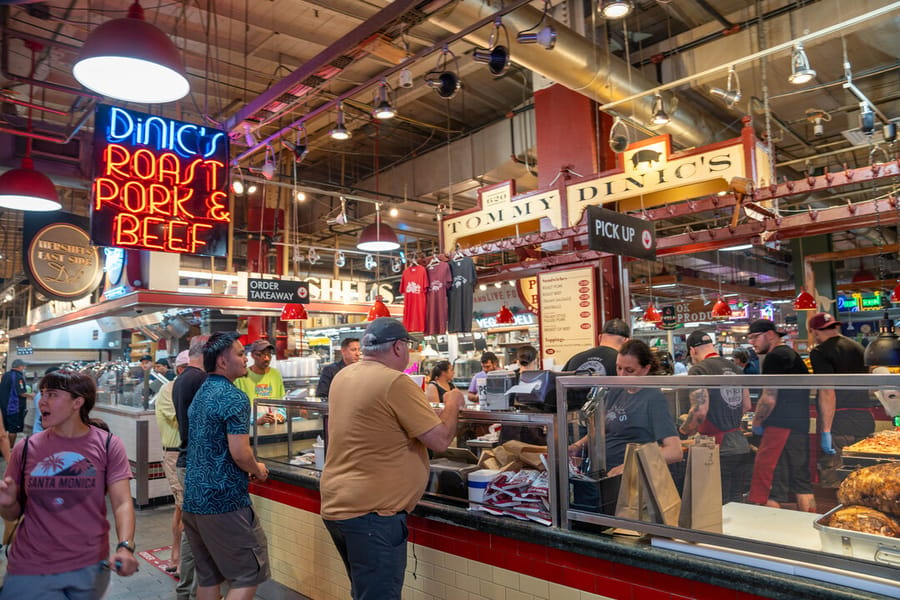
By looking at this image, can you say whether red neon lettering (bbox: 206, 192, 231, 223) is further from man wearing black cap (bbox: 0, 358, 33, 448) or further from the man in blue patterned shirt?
man wearing black cap (bbox: 0, 358, 33, 448)

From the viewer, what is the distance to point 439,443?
2646 mm

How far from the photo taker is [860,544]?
1948 mm

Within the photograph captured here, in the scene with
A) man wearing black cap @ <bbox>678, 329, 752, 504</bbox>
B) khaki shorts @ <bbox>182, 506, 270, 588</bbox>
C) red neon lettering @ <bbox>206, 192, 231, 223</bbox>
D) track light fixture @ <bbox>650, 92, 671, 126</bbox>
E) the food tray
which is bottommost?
khaki shorts @ <bbox>182, 506, 270, 588</bbox>

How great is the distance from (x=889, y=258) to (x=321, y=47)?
17.3m

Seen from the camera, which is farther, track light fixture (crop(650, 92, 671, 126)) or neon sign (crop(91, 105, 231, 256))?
track light fixture (crop(650, 92, 671, 126))

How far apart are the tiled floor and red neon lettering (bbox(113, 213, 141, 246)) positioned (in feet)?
8.55

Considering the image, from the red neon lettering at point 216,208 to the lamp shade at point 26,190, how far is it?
1.66 metres

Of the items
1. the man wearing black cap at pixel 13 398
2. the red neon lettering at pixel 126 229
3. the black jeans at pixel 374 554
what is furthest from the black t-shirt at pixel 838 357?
the man wearing black cap at pixel 13 398

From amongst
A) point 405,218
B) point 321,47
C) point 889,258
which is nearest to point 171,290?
point 405,218

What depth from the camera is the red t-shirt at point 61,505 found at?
2.50 metres

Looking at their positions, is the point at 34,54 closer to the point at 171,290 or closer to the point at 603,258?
the point at 171,290

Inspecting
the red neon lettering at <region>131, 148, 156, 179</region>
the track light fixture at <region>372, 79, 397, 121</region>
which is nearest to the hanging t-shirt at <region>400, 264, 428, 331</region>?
the track light fixture at <region>372, 79, 397, 121</region>

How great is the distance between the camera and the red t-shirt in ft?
8.20

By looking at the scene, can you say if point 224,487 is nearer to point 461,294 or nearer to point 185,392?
point 185,392
